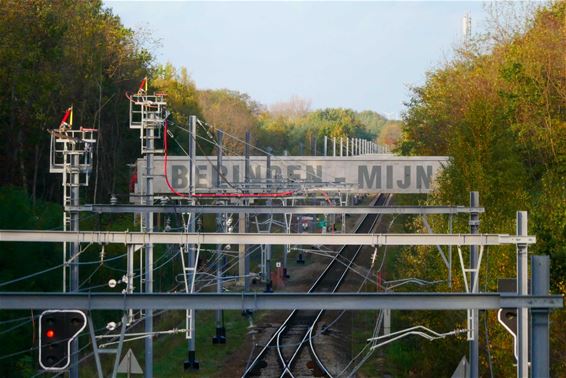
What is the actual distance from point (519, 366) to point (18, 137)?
31.0m

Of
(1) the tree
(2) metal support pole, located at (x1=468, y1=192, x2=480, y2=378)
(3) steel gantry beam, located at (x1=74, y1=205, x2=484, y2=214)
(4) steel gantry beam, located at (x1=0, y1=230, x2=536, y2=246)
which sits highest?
(1) the tree

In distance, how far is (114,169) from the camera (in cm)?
5100

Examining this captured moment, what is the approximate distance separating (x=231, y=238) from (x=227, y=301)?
8.35 ft

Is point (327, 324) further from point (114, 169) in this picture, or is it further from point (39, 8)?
point (114, 169)

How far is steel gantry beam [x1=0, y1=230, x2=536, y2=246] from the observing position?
1352 cm

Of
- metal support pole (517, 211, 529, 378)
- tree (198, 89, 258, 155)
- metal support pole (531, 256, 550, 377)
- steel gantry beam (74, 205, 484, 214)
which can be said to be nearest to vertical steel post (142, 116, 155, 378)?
steel gantry beam (74, 205, 484, 214)

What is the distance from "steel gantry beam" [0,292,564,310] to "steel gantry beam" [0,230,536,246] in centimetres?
169

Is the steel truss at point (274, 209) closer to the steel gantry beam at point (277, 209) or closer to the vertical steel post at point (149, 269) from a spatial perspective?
the steel gantry beam at point (277, 209)

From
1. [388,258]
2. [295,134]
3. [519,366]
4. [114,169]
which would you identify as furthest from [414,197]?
[295,134]

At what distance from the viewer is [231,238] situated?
14125mm

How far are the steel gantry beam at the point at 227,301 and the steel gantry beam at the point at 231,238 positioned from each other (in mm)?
1686

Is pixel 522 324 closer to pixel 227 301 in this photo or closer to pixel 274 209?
pixel 227 301

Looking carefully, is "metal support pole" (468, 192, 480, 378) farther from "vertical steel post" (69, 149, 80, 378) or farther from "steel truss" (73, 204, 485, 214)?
"vertical steel post" (69, 149, 80, 378)

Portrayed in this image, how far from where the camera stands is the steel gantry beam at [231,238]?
44.3ft
